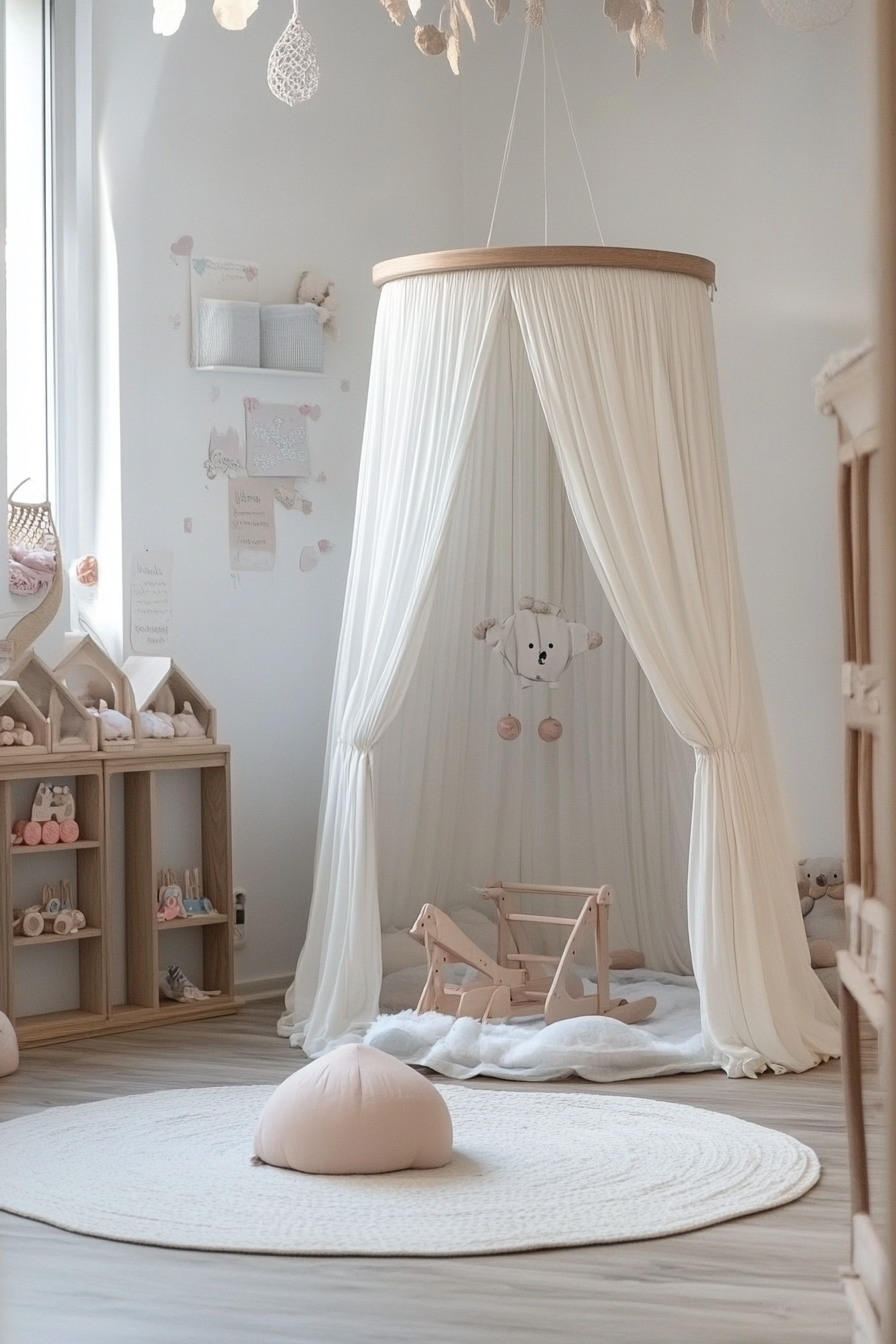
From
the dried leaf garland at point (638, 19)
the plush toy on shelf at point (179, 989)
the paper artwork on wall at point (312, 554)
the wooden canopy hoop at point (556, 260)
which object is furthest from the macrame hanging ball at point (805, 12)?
the plush toy on shelf at point (179, 989)

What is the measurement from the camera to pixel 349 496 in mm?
5203

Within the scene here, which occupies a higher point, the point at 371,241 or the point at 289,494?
the point at 371,241

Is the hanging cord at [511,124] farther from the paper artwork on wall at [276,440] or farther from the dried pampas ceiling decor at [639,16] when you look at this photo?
the dried pampas ceiling decor at [639,16]

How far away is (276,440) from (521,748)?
Answer: 125 centimetres

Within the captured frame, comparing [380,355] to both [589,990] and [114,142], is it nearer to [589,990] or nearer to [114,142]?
[114,142]

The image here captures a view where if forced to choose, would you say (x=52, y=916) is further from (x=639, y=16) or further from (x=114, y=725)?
(x=639, y=16)

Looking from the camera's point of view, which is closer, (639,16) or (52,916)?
(639,16)

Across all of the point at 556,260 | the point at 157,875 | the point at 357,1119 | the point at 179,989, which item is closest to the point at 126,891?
the point at 157,875

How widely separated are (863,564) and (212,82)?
12.5 feet

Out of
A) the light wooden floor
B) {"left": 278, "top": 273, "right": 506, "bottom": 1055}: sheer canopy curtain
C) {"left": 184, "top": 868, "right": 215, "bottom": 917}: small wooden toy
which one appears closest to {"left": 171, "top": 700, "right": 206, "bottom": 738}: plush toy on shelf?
{"left": 184, "top": 868, "right": 215, "bottom": 917}: small wooden toy

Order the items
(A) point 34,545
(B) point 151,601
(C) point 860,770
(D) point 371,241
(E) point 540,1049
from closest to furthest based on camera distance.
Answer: (C) point 860,770 < (E) point 540,1049 < (A) point 34,545 < (B) point 151,601 < (D) point 371,241

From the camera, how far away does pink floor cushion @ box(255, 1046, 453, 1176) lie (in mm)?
2992

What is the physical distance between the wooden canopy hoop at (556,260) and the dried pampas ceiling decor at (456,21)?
67 centimetres

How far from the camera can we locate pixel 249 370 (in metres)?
4.89
